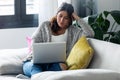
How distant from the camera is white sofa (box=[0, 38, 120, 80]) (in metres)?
1.68

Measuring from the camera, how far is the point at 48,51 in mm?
2188

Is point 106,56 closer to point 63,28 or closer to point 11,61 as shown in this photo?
point 63,28

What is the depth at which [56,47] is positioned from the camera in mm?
2195

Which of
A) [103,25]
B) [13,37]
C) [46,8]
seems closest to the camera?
[103,25]

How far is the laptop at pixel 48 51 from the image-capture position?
2.18m

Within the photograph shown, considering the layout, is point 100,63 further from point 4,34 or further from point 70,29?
point 4,34

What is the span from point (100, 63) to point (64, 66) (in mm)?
332

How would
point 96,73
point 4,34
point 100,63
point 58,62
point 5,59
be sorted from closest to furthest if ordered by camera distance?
point 96,73 < point 100,63 < point 58,62 < point 5,59 < point 4,34

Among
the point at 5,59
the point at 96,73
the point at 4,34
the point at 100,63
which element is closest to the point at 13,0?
the point at 4,34

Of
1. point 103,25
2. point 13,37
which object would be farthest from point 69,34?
point 13,37

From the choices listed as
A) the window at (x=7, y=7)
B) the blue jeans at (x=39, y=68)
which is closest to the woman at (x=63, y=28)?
the blue jeans at (x=39, y=68)

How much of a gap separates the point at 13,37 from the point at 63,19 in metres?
1.22

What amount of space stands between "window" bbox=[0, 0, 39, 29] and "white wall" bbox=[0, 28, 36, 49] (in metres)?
0.09

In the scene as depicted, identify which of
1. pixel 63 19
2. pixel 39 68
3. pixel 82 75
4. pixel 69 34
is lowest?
pixel 39 68
